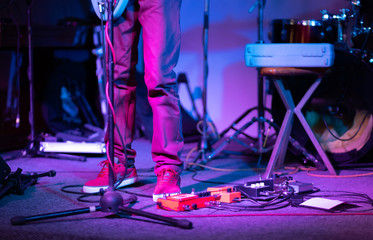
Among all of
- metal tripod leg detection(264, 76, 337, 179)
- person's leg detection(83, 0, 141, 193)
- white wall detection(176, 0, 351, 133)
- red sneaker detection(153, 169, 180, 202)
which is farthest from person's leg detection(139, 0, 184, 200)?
white wall detection(176, 0, 351, 133)

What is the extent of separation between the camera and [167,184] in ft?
6.54

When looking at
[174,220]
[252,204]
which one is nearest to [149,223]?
[174,220]

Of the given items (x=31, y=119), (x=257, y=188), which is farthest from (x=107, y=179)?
(x=31, y=119)

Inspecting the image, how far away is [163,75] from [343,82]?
1.55m

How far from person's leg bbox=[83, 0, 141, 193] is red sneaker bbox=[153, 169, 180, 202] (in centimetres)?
21

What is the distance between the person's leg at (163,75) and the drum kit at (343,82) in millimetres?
1032

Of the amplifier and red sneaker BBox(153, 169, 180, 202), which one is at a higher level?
the amplifier

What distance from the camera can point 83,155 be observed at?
11.2ft

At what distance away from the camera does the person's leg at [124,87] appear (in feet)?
7.02

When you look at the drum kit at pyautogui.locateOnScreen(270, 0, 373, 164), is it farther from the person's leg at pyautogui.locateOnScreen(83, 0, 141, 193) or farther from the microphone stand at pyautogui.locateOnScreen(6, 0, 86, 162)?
the microphone stand at pyautogui.locateOnScreen(6, 0, 86, 162)

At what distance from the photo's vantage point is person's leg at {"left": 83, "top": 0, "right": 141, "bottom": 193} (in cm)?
214

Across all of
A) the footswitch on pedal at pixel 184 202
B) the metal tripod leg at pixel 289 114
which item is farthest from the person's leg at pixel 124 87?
the metal tripod leg at pixel 289 114

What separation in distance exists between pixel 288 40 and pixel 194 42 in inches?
66.7

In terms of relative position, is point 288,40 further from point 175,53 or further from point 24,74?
point 24,74
